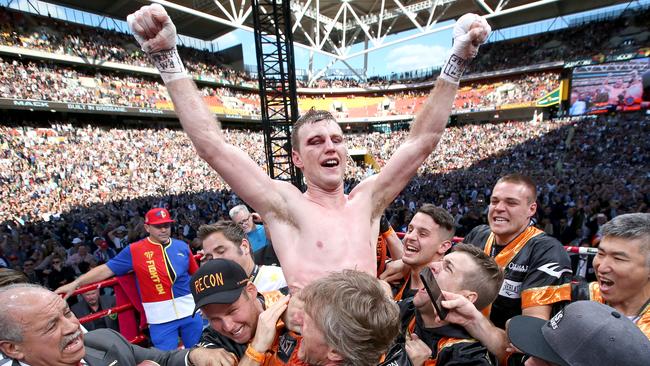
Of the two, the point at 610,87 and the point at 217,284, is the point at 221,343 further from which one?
the point at 610,87

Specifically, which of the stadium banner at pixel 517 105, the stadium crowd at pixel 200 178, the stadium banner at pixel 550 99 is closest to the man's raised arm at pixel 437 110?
the stadium crowd at pixel 200 178

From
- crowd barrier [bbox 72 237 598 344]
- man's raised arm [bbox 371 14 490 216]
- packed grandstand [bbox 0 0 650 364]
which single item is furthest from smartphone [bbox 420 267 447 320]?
packed grandstand [bbox 0 0 650 364]

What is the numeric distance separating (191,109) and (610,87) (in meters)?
35.5

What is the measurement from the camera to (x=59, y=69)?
25984 millimetres

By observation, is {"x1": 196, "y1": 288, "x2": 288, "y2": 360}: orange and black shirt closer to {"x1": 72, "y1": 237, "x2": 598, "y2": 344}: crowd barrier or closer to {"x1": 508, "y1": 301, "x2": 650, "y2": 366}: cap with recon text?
{"x1": 508, "y1": 301, "x2": 650, "y2": 366}: cap with recon text

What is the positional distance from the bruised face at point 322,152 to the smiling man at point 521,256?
4.63ft

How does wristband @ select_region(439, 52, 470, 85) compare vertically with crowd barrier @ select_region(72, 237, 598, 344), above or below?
above

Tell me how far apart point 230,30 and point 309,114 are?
41071mm

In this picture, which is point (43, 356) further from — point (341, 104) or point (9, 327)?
point (341, 104)

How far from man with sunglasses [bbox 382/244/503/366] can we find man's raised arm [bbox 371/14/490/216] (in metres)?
0.49

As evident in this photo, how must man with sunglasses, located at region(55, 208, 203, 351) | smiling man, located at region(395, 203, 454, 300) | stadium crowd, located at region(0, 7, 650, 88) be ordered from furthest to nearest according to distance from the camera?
1. stadium crowd, located at region(0, 7, 650, 88)
2. man with sunglasses, located at region(55, 208, 203, 351)
3. smiling man, located at region(395, 203, 454, 300)

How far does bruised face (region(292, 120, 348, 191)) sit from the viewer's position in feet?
6.03

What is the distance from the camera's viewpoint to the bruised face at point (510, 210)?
2.60 m

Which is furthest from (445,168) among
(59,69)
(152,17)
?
(59,69)
